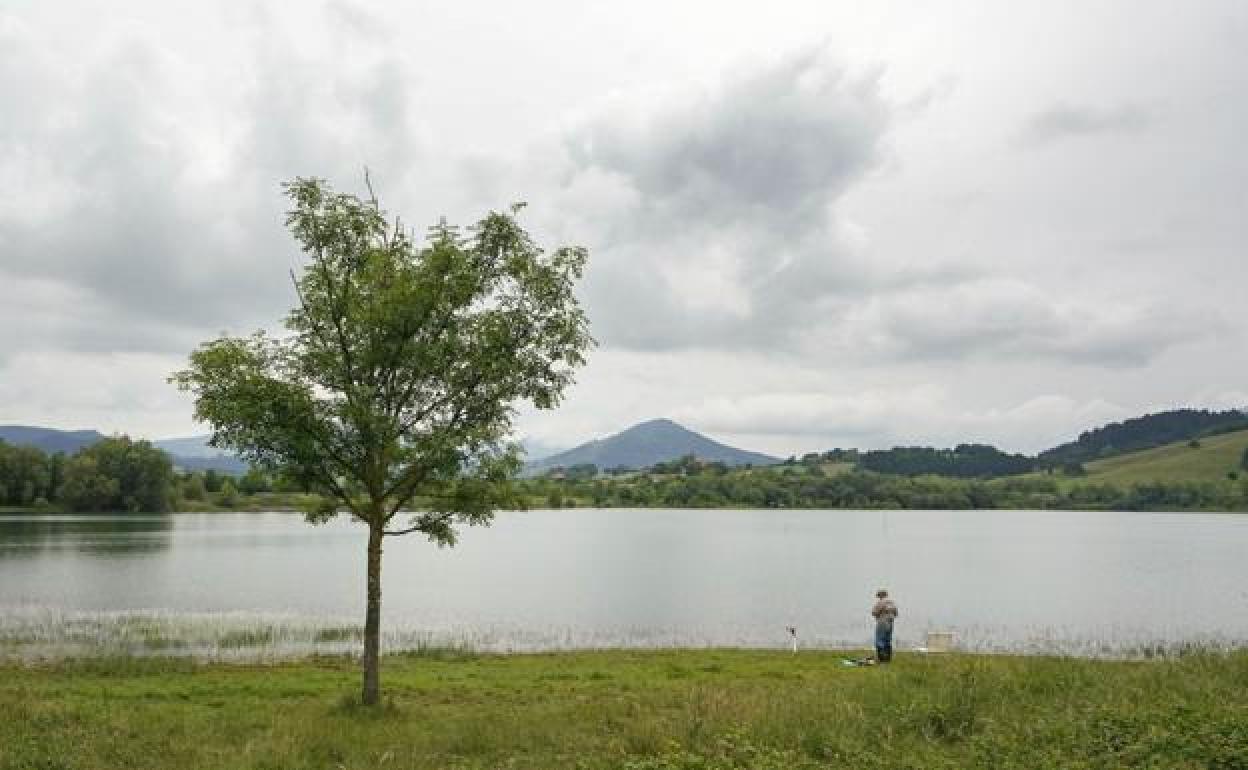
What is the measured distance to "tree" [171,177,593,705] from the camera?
18359 mm

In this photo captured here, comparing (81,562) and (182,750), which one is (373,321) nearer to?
(182,750)

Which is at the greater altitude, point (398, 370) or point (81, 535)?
point (398, 370)

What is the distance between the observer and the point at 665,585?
66250mm

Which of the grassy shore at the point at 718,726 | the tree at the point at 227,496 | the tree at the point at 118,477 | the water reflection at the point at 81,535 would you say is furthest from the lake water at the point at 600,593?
the tree at the point at 227,496

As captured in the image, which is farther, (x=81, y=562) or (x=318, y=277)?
(x=81, y=562)

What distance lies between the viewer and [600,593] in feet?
201

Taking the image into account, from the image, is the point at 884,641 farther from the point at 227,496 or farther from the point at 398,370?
the point at 227,496

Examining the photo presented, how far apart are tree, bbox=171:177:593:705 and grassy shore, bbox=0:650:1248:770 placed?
394 cm

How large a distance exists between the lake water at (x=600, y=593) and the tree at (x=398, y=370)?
19626 mm

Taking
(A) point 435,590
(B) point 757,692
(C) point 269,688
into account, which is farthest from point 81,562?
(B) point 757,692

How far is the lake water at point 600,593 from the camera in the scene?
41.8m

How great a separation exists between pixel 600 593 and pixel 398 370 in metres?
44.6

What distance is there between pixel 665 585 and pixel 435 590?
16.8 m

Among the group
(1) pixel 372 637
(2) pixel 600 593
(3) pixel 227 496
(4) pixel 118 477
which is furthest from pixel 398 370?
(3) pixel 227 496
